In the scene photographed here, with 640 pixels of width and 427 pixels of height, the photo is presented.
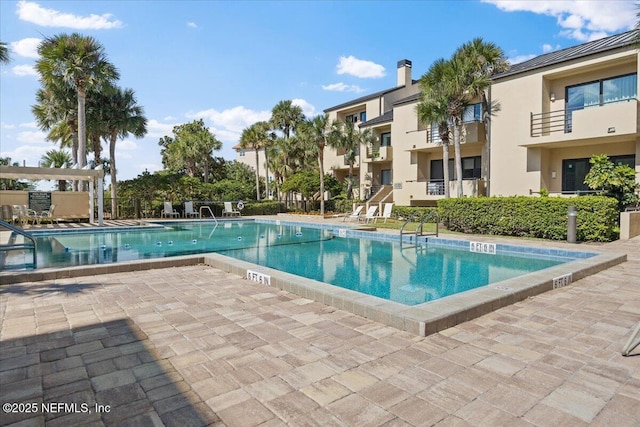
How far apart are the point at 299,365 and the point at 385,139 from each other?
87.0ft

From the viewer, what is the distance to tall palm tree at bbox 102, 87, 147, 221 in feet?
74.1

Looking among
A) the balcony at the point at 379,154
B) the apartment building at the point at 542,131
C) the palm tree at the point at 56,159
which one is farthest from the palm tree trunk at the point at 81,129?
the balcony at the point at 379,154

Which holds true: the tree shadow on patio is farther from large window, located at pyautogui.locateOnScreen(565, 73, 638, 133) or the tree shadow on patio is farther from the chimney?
the chimney

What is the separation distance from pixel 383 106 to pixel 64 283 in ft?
86.4

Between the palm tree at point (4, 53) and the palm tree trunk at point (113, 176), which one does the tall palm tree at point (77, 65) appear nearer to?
the palm tree trunk at point (113, 176)

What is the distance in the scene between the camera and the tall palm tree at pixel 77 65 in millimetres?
19234

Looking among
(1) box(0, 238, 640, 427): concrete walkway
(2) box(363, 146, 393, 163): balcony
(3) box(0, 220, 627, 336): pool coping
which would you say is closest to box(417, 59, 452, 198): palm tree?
(2) box(363, 146, 393, 163): balcony

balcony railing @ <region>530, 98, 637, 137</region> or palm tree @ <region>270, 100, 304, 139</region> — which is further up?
palm tree @ <region>270, 100, 304, 139</region>

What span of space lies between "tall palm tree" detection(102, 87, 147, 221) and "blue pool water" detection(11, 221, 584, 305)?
8.18 m

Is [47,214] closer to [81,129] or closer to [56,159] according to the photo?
[81,129]

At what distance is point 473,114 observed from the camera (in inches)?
816

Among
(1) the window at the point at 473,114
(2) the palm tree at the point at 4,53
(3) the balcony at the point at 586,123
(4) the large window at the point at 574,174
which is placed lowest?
(4) the large window at the point at 574,174

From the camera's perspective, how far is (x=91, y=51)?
65.2 ft

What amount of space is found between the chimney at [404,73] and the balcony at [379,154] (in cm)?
672
